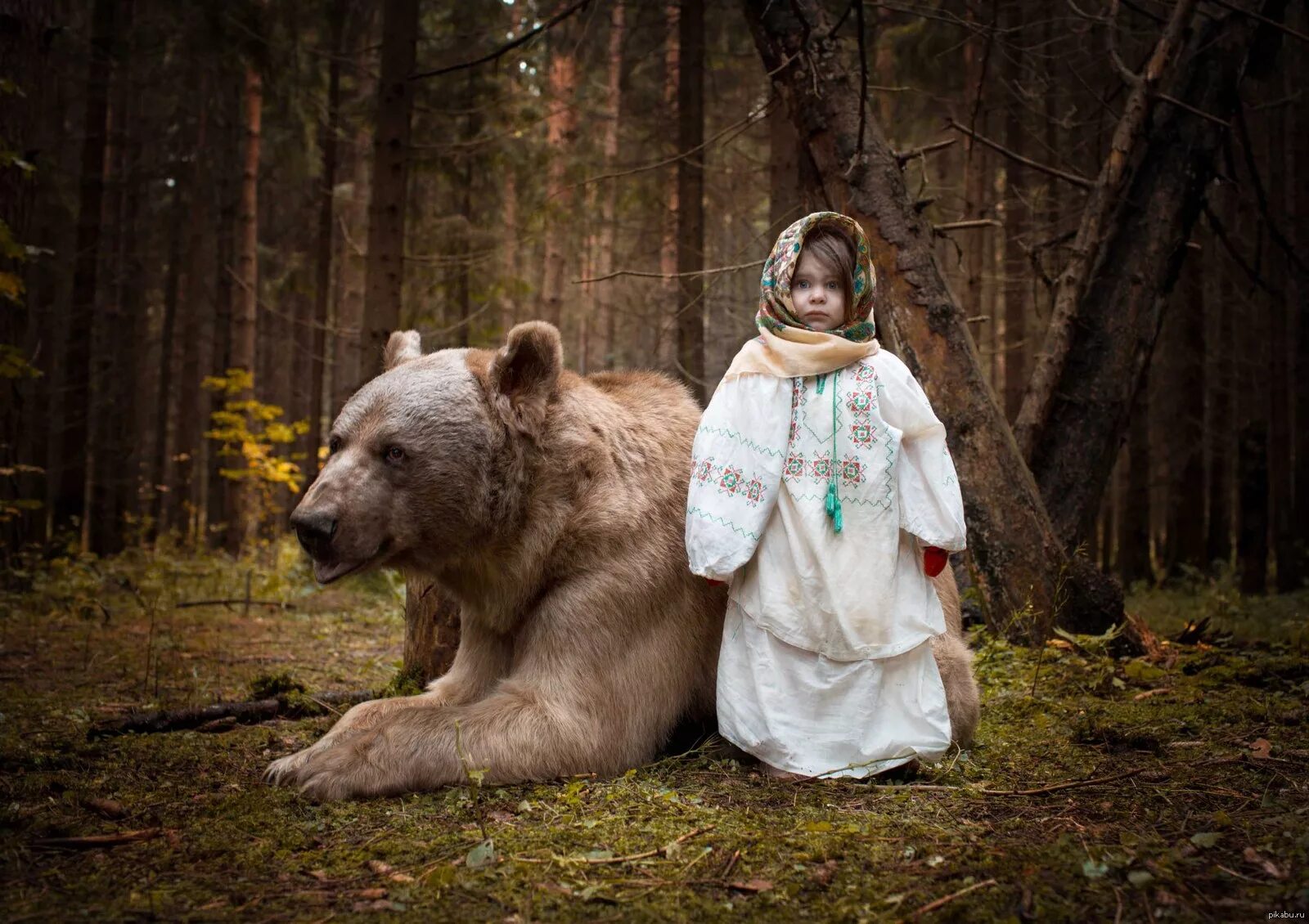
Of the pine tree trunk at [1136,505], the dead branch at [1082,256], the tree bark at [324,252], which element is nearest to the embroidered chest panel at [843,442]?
the dead branch at [1082,256]

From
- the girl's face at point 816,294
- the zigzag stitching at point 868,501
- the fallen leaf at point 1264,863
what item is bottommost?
the fallen leaf at point 1264,863

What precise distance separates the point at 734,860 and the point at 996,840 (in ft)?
2.58

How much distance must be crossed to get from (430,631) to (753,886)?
3024 millimetres

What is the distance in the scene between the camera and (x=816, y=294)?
3.67 m

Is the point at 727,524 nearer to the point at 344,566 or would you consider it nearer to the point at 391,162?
the point at 344,566

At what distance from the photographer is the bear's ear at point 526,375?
3.64 meters

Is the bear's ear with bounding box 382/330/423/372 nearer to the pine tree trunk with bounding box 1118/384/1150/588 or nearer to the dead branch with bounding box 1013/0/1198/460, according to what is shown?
the dead branch with bounding box 1013/0/1198/460

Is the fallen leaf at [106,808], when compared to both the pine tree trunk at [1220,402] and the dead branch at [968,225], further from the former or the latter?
the pine tree trunk at [1220,402]

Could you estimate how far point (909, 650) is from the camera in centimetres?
345

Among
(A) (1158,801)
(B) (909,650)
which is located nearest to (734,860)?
(B) (909,650)

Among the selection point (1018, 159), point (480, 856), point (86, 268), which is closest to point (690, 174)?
point (1018, 159)

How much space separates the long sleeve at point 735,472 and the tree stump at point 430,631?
1932 mm

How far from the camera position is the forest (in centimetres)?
251

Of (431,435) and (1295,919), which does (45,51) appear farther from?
(1295,919)
